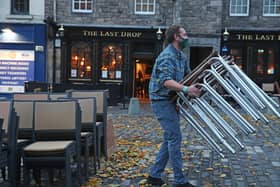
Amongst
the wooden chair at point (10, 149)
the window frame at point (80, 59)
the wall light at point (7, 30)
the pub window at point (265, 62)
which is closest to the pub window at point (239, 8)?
the pub window at point (265, 62)

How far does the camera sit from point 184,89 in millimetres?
4781

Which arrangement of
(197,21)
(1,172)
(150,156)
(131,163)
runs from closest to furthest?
(1,172)
(131,163)
(150,156)
(197,21)

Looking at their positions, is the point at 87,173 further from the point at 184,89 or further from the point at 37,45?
the point at 37,45

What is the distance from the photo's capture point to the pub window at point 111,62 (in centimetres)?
1959

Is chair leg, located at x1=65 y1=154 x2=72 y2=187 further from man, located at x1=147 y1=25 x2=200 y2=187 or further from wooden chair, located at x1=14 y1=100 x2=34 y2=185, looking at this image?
man, located at x1=147 y1=25 x2=200 y2=187

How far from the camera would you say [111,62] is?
1966 cm

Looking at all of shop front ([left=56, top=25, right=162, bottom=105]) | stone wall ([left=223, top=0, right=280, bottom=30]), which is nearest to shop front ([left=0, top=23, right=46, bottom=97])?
shop front ([left=56, top=25, right=162, bottom=105])

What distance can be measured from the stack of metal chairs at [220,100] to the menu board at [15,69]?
1532 cm

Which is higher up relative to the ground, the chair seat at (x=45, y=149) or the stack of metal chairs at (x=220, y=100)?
the stack of metal chairs at (x=220, y=100)

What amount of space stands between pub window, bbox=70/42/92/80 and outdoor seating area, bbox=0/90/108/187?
1357 centimetres

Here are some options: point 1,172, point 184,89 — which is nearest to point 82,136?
point 1,172

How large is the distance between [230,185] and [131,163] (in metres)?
1.73

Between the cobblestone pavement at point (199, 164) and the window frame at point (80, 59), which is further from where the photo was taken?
the window frame at point (80, 59)

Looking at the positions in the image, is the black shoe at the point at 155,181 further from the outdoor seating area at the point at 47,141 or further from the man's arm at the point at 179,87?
the man's arm at the point at 179,87
